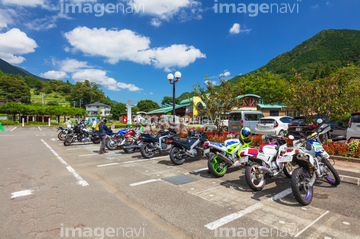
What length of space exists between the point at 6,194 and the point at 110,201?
2.54 metres

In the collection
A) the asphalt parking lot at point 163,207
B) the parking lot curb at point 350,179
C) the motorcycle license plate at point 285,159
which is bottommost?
the asphalt parking lot at point 163,207

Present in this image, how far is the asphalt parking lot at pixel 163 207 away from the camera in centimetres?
309

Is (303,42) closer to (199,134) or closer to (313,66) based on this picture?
(313,66)

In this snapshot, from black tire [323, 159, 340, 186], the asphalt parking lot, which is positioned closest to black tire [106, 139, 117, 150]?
the asphalt parking lot

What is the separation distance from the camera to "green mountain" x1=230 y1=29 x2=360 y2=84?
70.7m

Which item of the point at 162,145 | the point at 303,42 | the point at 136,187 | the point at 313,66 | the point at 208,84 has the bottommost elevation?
the point at 136,187

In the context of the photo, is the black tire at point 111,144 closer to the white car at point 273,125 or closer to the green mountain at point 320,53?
the white car at point 273,125

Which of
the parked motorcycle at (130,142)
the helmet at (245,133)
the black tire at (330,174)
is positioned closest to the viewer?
the black tire at (330,174)

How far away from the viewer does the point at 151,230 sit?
3.13m

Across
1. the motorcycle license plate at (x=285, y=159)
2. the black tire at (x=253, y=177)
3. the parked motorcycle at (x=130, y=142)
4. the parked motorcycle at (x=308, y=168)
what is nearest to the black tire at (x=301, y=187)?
the parked motorcycle at (x=308, y=168)

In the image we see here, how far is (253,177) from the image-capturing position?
4.61 metres

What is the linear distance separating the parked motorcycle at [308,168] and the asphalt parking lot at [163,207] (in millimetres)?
237

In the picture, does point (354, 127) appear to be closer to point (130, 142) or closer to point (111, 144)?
point (130, 142)

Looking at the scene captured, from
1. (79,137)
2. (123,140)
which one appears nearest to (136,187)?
(123,140)
